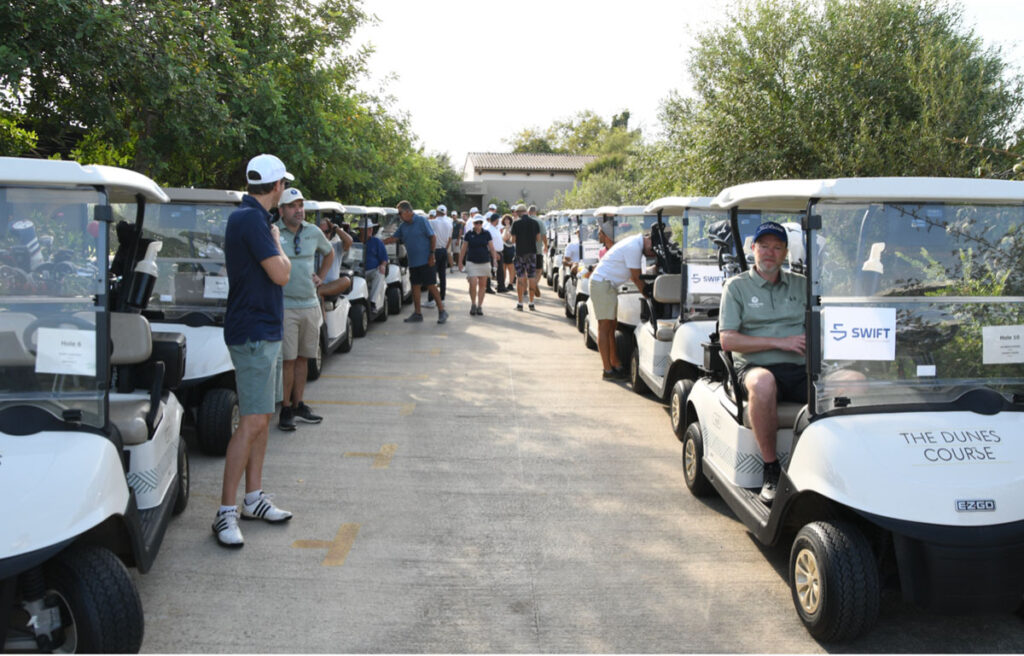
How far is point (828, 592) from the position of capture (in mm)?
3195

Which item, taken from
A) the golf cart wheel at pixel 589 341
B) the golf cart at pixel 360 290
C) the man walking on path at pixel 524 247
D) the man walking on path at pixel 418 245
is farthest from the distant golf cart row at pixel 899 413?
the man walking on path at pixel 524 247

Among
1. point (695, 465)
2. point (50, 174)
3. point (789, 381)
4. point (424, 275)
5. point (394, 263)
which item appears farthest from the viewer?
point (394, 263)

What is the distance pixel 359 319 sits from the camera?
11.0 metres

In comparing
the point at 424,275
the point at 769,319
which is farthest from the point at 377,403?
the point at 424,275

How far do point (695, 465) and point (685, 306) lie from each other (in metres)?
1.87

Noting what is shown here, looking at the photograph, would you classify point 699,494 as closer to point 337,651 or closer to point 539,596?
point 539,596

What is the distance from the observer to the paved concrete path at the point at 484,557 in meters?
3.38

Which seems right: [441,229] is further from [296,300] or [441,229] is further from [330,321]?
[296,300]

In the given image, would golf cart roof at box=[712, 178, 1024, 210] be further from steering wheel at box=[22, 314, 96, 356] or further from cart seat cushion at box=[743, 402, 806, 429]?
steering wheel at box=[22, 314, 96, 356]

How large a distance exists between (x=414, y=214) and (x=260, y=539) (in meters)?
8.25

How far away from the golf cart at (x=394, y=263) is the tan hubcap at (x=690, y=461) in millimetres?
8258

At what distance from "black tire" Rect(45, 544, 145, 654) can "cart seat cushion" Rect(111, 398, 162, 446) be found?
868 millimetres

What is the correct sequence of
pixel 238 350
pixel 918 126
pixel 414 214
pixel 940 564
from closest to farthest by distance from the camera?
pixel 940 564 → pixel 238 350 → pixel 918 126 → pixel 414 214

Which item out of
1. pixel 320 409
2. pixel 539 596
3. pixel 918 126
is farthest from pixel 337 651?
pixel 918 126
